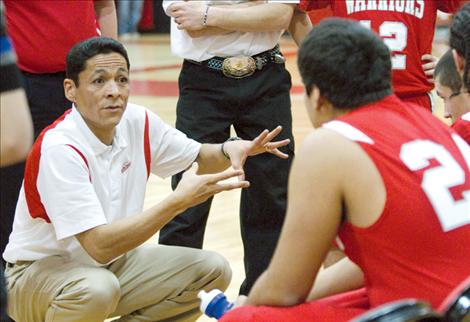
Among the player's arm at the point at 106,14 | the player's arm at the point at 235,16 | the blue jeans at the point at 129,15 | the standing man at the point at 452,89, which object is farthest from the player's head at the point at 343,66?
the blue jeans at the point at 129,15

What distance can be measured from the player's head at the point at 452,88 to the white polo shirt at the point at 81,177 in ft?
3.42

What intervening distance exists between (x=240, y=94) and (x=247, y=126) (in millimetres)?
150

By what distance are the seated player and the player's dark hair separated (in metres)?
0.75

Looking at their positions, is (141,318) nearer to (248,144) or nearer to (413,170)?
(248,144)

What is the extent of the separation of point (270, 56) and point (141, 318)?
4.31ft

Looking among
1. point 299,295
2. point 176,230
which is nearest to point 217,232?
point 176,230

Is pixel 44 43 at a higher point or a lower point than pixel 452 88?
lower

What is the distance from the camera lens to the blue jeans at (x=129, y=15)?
1819 centimetres

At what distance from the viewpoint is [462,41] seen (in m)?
3.27

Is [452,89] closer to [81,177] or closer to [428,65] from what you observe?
[428,65]

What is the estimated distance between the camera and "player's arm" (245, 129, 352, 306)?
250 centimetres

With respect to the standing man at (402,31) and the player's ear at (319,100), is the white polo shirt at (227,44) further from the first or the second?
the player's ear at (319,100)

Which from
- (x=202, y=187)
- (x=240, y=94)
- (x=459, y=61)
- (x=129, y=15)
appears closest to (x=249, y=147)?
(x=202, y=187)

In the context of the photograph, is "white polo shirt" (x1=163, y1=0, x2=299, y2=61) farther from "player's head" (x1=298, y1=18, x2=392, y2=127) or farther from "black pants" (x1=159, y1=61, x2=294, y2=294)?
"player's head" (x1=298, y1=18, x2=392, y2=127)
